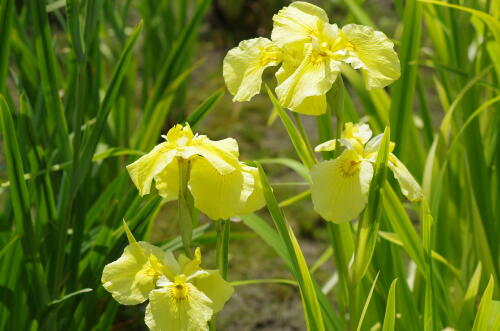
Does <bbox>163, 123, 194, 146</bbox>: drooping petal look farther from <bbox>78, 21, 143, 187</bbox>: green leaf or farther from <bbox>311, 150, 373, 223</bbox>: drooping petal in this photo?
<bbox>78, 21, 143, 187</bbox>: green leaf

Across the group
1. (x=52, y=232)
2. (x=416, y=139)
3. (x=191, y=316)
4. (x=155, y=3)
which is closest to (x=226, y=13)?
(x=155, y=3)

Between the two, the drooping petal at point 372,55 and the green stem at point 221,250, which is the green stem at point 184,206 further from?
the drooping petal at point 372,55

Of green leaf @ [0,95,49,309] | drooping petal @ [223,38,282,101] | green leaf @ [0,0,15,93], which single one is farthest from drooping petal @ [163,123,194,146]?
green leaf @ [0,0,15,93]

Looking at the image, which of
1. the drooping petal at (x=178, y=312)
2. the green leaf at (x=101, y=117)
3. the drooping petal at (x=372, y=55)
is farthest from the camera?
the green leaf at (x=101, y=117)

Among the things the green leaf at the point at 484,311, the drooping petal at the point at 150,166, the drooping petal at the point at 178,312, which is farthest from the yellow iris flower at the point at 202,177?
the green leaf at the point at 484,311

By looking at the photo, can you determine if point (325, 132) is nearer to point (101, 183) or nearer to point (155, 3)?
point (101, 183)

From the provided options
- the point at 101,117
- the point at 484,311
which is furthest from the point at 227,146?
the point at 101,117
